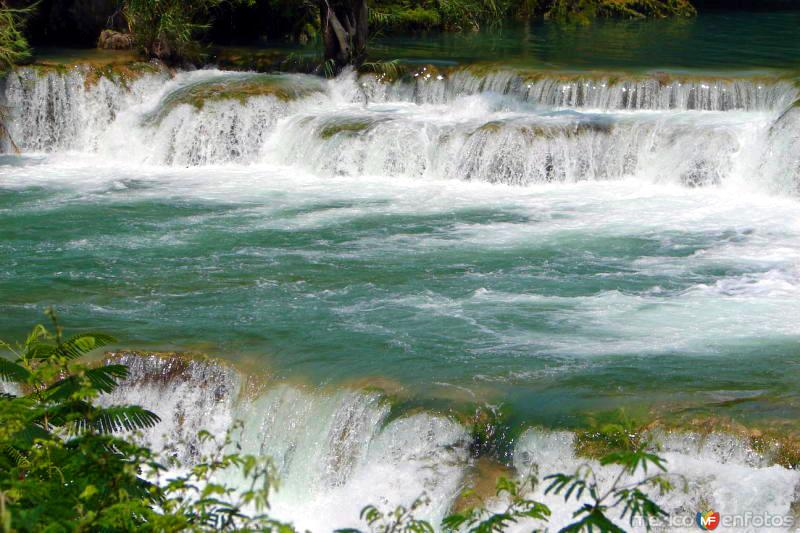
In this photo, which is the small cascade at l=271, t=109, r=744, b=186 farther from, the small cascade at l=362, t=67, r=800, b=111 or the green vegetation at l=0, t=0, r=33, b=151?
the green vegetation at l=0, t=0, r=33, b=151

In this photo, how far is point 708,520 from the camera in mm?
5727

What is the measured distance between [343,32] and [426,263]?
802 centimetres

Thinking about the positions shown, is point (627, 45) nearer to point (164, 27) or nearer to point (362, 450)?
point (164, 27)

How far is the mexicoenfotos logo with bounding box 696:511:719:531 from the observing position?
5.73 meters

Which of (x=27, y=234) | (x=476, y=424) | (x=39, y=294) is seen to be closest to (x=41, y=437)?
(x=476, y=424)

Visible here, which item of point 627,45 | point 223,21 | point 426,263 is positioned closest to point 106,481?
point 426,263

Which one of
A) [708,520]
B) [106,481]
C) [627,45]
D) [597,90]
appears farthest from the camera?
[627,45]

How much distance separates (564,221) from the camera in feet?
38.4

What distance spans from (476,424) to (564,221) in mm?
5589

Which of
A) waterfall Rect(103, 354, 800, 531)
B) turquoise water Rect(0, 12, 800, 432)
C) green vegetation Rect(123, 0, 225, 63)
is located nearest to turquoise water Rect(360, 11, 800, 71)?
turquoise water Rect(0, 12, 800, 432)

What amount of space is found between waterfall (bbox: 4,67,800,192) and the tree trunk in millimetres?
580

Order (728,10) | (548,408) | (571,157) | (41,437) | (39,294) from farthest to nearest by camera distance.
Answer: (728,10) → (571,157) → (39,294) → (548,408) → (41,437)

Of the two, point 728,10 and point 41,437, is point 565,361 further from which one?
point 728,10

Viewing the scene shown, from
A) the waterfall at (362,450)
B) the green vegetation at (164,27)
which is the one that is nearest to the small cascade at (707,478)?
the waterfall at (362,450)
